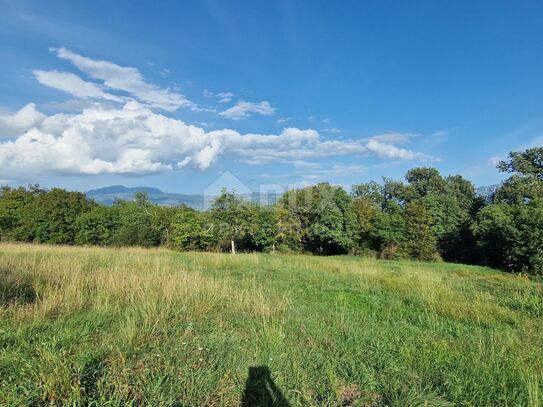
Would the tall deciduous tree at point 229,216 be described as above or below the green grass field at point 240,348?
above

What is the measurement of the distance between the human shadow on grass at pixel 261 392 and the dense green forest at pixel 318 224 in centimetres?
2495

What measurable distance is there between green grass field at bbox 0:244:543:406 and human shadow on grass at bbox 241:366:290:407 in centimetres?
1

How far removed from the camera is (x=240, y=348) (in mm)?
4105

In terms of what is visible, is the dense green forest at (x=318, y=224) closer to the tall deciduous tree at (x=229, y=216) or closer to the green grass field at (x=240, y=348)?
the tall deciduous tree at (x=229, y=216)

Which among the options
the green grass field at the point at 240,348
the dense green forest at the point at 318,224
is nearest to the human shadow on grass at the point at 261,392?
the green grass field at the point at 240,348

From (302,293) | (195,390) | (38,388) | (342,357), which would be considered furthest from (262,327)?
(302,293)

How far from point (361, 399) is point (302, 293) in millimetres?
5157

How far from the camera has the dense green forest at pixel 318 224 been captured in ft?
95.7

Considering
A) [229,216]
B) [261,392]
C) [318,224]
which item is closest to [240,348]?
[261,392]

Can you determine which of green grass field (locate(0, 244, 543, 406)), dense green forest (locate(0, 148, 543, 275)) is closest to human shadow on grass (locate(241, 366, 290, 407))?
green grass field (locate(0, 244, 543, 406))

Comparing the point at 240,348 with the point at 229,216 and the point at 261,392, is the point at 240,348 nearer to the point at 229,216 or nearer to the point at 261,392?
the point at 261,392

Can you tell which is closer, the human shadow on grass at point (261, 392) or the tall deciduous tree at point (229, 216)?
the human shadow on grass at point (261, 392)

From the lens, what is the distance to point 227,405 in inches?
119

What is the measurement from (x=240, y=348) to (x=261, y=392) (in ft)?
2.91
